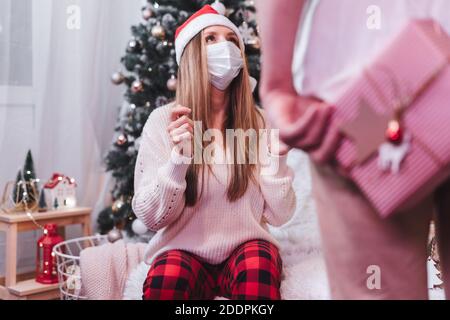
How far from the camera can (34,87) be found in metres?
1.97

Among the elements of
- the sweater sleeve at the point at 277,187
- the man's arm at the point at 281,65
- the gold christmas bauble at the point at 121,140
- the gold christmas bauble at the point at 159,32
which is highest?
the gold christmas bauble at the point at 159,32

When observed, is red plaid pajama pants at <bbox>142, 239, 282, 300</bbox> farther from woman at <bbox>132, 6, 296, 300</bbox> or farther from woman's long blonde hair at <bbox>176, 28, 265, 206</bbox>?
woman's long blonde hair at <bbox>176, 28, 265, 206</bbox>

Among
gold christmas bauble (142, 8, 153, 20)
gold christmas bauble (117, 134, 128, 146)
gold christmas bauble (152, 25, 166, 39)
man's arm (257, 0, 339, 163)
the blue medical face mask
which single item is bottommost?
man's arm (257, 0, 339, 163)

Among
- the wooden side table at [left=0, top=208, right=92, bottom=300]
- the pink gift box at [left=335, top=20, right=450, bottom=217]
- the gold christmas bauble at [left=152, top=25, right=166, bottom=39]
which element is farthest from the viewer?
the gold christmas bauble at [left=152, top=25, right=166, bottom=39]

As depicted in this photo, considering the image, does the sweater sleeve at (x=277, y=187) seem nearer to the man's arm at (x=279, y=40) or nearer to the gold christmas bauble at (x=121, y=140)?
the man's arm at (x=279, y=40)

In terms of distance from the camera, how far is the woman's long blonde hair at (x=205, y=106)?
4.13 ft

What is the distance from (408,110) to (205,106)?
84cm

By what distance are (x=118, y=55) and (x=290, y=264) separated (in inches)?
56.1

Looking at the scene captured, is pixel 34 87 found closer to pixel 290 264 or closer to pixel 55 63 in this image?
pixel 55 63

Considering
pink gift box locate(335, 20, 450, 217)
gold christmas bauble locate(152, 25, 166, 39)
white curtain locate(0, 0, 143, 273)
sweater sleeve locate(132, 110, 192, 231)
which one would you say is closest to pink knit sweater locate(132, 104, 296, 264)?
sweater sleeve locate(132, 110, 192, 231)

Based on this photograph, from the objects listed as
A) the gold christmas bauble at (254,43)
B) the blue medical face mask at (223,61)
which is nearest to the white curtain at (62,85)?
the gold christmas bauble at (254,43)

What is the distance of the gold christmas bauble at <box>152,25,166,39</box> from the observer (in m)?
1.83

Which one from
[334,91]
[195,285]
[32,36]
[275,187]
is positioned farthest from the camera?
[32,36]
